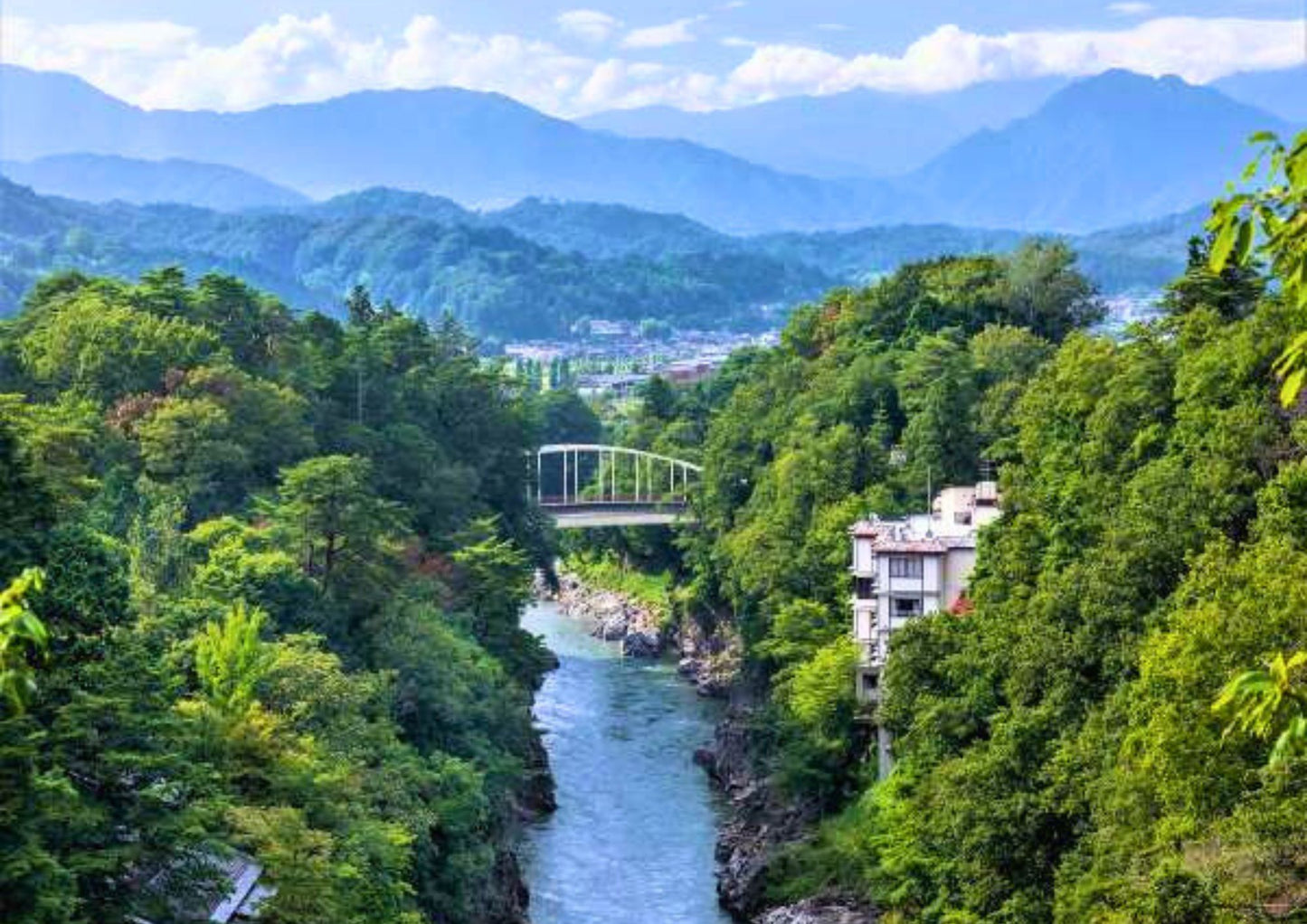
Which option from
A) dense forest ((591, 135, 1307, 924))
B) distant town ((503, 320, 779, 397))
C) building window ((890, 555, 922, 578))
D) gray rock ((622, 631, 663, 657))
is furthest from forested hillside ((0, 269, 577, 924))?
distant town ((503, 320, 779, 397))

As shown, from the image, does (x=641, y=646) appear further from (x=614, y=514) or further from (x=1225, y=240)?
(x=1225, y=240)

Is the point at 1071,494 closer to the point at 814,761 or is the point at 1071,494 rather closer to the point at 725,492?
the point at 814,761

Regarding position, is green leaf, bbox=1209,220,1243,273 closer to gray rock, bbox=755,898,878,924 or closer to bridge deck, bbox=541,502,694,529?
gray rock, bbox=755,898,878,924

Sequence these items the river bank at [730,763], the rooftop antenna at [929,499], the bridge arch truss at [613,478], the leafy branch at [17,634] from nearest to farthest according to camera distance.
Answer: the leafy branch at [17,634] < the river bank at [730,763] < the rooftop antenna at [929,499] < the bridge arch truss at [613,478]

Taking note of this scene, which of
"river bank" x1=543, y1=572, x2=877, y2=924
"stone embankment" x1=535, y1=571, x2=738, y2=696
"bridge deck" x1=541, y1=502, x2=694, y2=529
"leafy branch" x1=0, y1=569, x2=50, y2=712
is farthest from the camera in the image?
"bridge deck" x1=541, y1=502, x2=694, y2=529

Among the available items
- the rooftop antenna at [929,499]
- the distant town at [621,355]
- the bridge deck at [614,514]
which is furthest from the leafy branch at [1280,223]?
the distant town at [621,355]

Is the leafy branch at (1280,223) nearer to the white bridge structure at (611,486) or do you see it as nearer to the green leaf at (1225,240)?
the green leaf at (1225,240)

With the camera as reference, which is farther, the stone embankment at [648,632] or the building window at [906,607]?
the stone embankment at [648,632]

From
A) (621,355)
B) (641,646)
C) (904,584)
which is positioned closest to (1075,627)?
(904,584)
